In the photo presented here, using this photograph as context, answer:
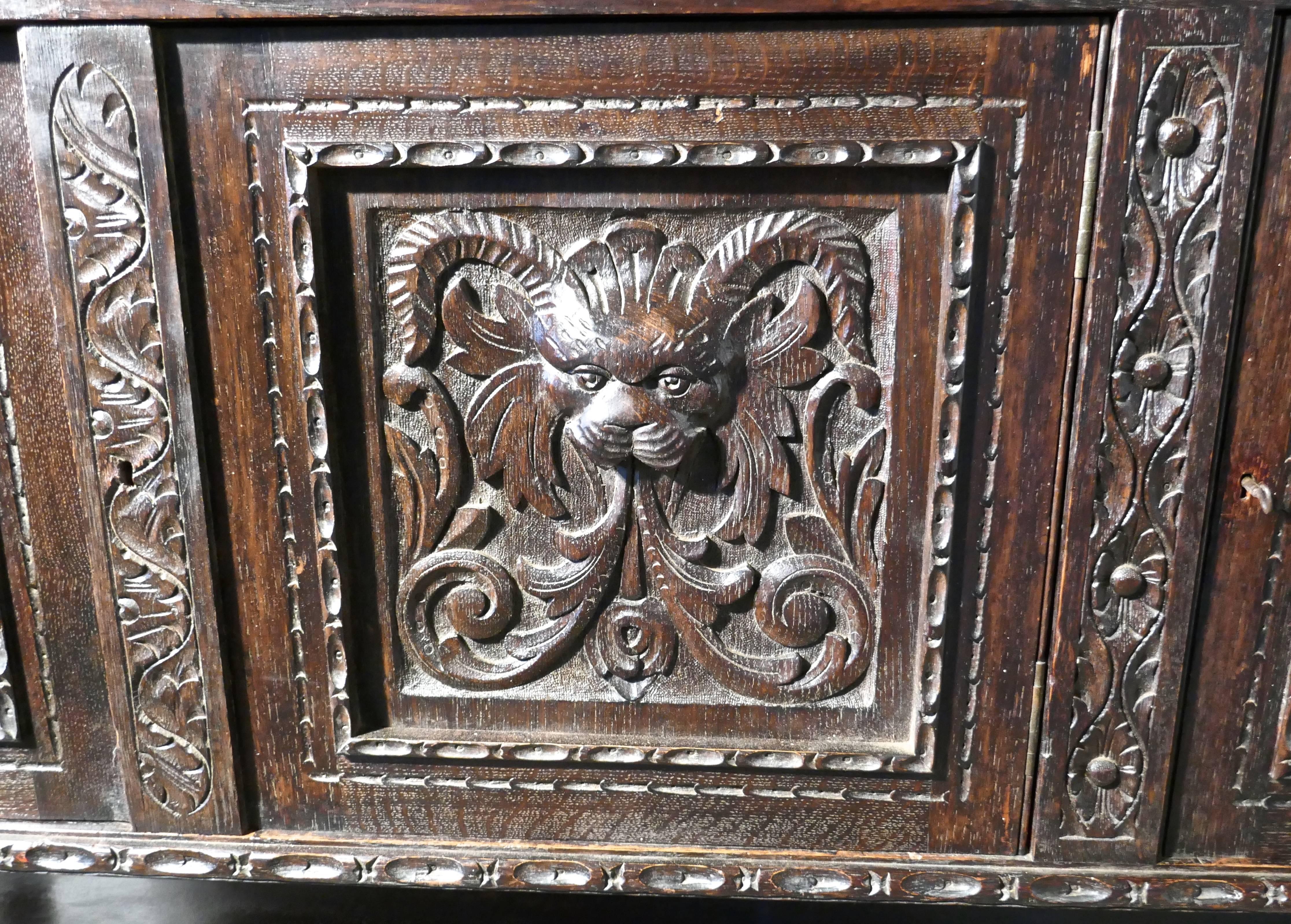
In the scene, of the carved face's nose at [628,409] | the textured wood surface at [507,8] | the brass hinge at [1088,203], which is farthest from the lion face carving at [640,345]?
the brass hinge at [1088,203]

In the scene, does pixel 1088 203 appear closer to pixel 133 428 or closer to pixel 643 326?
pixel 643 326

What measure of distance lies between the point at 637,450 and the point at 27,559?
53 centimetres

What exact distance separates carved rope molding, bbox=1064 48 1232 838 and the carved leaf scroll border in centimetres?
8

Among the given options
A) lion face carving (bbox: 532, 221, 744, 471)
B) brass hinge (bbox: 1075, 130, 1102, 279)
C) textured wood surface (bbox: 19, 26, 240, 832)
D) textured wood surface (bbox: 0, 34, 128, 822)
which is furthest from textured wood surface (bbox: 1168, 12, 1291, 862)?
textured wood surface (bbox: 0, 34, 128, 822)

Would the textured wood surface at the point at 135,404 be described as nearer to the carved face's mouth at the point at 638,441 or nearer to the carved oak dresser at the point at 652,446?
the carved oak dresser at the point at 652,446

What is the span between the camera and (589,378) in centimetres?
71

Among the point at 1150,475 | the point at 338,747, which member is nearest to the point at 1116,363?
the point at 1150,475

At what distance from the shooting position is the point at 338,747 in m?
0.78

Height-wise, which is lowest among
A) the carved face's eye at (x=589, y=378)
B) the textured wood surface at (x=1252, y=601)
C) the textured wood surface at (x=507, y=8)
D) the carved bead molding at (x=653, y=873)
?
the carved bead molding at (x=653, y=873)

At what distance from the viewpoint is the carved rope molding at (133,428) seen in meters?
0.67

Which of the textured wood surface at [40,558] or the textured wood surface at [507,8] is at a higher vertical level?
the textured wood surface at [507,8]

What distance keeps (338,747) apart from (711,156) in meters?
0.57

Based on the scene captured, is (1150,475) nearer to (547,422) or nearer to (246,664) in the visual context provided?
(547,422)

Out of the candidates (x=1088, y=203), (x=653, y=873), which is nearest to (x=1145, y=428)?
(x=1088, y=203)
